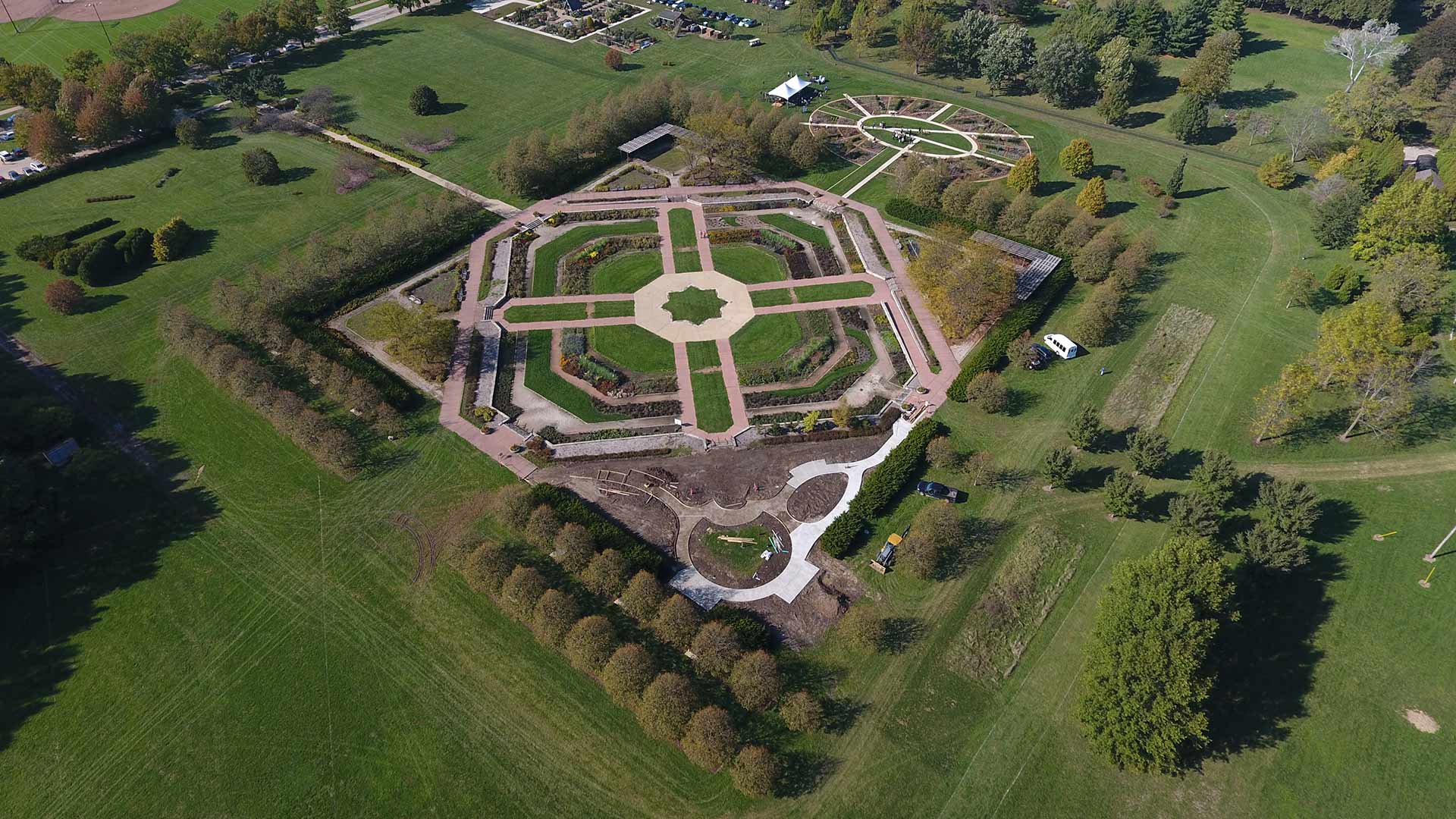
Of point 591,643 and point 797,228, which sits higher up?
point 797,228

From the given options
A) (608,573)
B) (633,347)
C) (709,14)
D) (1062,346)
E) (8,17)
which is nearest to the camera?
(608,573)

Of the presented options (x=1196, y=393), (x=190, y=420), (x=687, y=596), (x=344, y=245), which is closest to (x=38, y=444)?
(x=190, y=420)

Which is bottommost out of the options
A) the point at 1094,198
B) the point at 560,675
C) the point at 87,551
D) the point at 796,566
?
the point at 87,551

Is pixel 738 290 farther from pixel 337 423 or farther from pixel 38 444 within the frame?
pixel 38 444

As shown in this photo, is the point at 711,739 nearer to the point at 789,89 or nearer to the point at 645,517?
the point at 645,517

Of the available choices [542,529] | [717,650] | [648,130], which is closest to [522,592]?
[542,529]

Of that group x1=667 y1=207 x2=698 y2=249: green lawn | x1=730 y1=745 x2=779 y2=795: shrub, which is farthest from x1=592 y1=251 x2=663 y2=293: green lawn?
x1=730 y1=745 x2=779 y2=795: shrub

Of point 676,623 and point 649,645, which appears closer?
point 676,623
